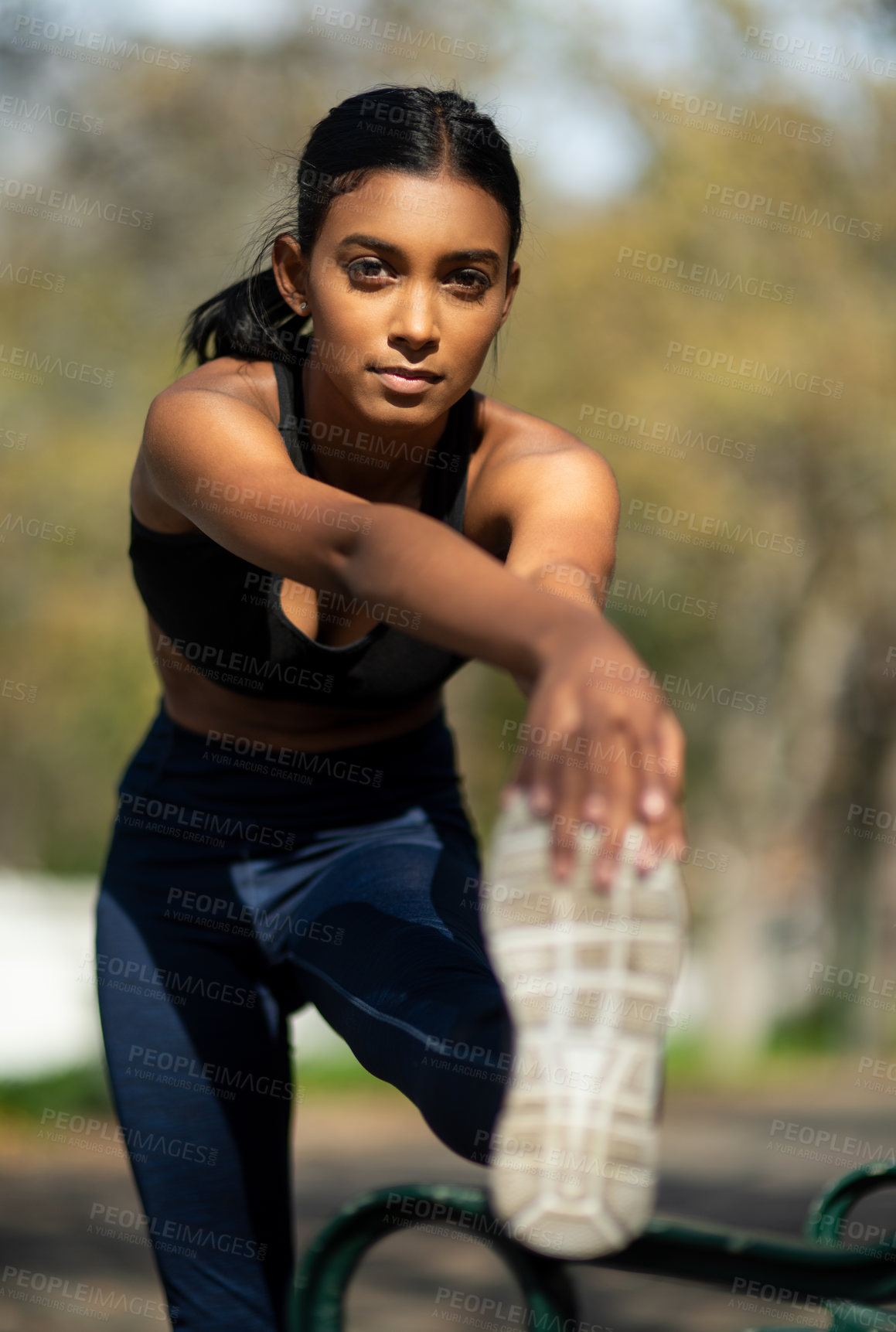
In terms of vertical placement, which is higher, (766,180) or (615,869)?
(766,180)

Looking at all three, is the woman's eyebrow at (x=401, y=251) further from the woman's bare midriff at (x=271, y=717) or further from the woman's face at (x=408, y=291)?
the woman's bare midriff at (x=271, y=717)

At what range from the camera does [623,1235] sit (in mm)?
1197

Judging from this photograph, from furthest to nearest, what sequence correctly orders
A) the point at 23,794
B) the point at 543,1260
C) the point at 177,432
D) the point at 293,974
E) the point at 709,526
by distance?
the point at 23,794 < the point at 709,526 < the point at 293,974 < the point at 177,432 < the point at 543,1260

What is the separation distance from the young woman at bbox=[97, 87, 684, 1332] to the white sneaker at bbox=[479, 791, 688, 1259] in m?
0.15

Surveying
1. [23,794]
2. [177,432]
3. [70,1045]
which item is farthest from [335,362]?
[23,794]

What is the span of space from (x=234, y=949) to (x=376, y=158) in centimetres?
105

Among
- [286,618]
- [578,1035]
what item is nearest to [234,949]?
[286,618]

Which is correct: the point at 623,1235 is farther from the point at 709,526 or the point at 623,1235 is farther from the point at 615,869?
the point at 709,526

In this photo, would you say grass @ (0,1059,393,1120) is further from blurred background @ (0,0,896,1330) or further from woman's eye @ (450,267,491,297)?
woman's eye @ (450,267,491,297)

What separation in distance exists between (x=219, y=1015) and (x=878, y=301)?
893 centimetres

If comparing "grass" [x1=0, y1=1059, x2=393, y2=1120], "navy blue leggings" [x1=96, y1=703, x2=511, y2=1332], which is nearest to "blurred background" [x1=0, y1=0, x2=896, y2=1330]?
"grass" [x1=0, y1=1059, x2=393, y2=1120]

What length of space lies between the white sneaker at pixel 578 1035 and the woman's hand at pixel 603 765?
0.01 m

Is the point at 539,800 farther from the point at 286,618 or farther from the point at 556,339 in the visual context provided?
the point at 556,339

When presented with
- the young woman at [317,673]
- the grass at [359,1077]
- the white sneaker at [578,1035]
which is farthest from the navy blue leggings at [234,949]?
the grass at [359,1077]
